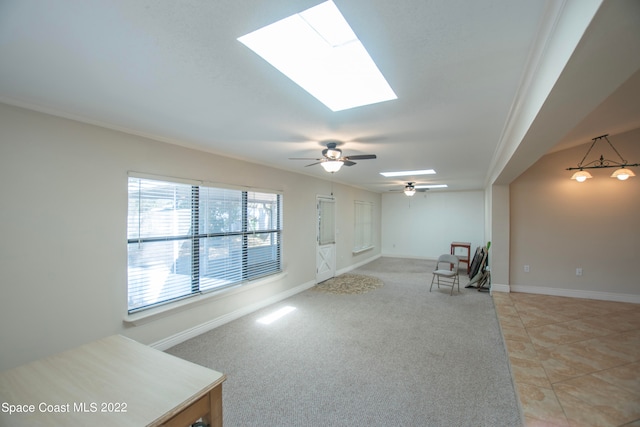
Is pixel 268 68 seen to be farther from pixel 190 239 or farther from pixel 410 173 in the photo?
pixel 410 173

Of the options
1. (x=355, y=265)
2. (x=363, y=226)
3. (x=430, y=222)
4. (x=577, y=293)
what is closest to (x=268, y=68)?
(x=577, y=293)

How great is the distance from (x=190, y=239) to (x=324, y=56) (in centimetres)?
271

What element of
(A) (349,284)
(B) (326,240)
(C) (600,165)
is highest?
(C) (600,165)

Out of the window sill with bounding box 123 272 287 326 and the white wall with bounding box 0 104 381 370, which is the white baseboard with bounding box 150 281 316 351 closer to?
the white wall with bounding box 0 104 381 370

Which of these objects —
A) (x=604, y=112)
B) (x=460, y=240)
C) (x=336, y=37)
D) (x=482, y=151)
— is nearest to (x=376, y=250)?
(x=460, y=240)

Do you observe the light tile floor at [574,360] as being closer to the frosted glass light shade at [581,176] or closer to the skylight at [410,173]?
the frosted glass light shade at [581,176]

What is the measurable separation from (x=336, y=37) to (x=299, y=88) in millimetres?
422

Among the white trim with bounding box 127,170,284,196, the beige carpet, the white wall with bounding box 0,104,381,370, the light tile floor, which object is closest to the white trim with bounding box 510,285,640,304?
the light tile floor

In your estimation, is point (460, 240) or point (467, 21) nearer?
point (467, 21)

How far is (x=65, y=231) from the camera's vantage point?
7.84ft

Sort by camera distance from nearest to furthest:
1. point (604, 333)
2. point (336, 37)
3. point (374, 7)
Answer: point (374, 7)
point (336, 37)
point (604, 333)

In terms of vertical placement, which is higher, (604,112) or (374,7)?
(604,112)

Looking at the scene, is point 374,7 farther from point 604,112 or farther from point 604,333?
point 604,333

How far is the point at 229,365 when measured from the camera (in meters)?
2.81
